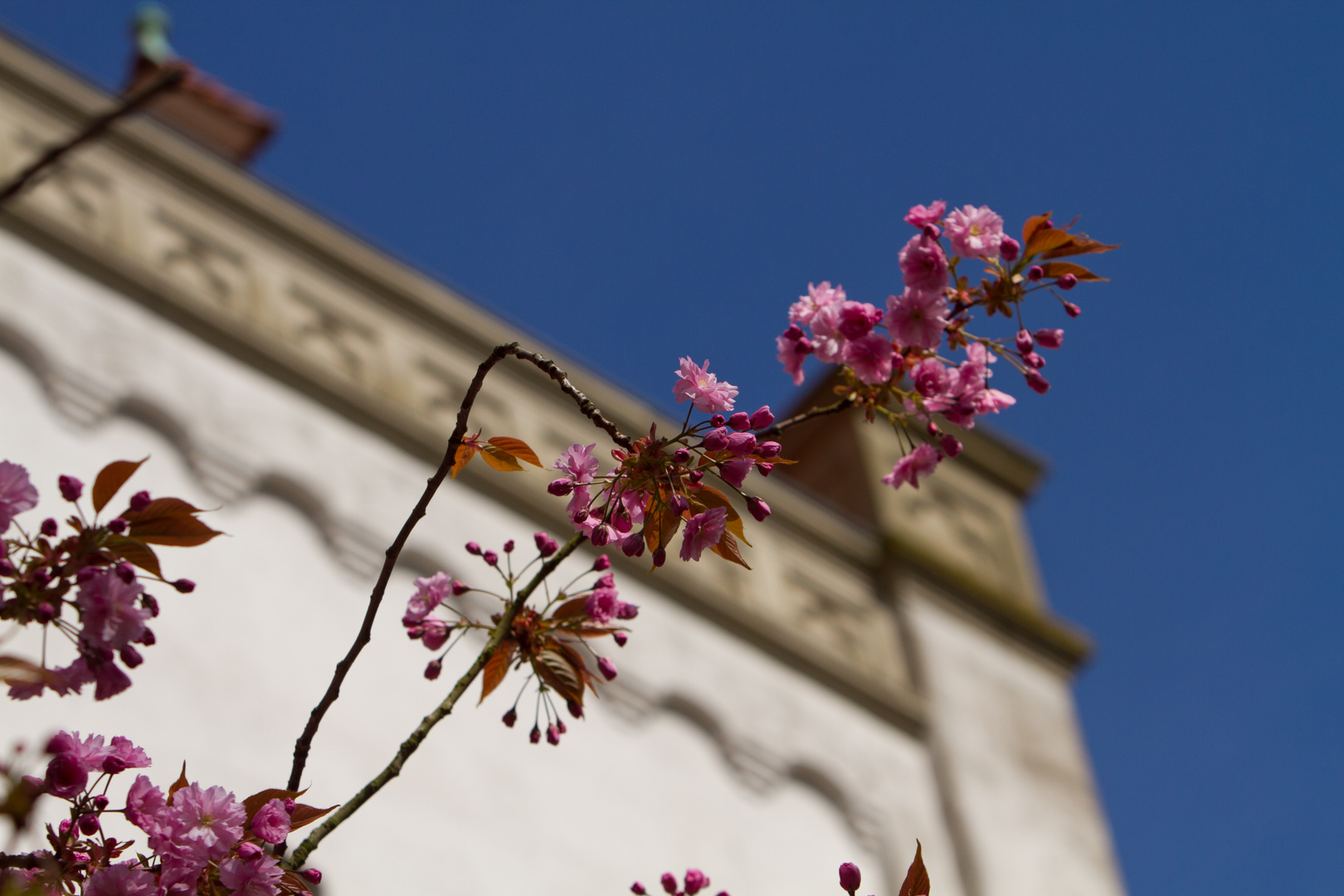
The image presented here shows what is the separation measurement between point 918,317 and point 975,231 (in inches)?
6.4

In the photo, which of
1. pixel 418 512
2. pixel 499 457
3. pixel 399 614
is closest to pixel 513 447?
pixel 499 457

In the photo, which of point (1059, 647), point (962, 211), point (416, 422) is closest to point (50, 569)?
point (962, 211)

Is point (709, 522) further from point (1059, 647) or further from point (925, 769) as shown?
point (1059, 647)

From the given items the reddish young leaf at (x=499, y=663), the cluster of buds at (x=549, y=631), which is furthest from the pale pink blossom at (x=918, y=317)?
the reddish young leaf at (x=499, y=663)

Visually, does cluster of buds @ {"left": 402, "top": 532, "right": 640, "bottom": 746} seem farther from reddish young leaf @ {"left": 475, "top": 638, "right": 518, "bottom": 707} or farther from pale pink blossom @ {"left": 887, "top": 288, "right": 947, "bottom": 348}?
pale pink blossom @ {"left": 887, "top": 288, "right": 947, "bottom": 348}

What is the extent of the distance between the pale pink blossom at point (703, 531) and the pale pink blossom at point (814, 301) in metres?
0.44

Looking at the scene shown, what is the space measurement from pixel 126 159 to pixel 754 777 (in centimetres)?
330

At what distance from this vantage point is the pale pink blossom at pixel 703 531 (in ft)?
6.38

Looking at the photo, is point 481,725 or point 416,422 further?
point 416,422

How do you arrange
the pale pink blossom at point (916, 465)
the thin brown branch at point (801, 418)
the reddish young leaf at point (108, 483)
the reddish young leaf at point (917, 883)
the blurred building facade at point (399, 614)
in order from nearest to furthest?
the reddish young leaf at point (108, 483) < the reddish young leaf at point (917, 883) < the thin brown branch at point (801, 418) < the pale pink blossom at point (916, 465) < the blurred building facade at point (399, 614)

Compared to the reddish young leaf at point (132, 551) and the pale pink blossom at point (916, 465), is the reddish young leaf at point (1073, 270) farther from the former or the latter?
the reddish young leaf at point (132, 551)

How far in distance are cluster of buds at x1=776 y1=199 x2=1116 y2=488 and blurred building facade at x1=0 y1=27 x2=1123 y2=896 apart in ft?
8.11

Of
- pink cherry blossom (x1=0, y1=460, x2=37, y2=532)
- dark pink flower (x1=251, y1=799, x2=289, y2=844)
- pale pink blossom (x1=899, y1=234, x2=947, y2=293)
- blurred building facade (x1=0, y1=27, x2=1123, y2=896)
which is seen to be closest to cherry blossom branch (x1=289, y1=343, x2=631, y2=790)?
dark pink flower (x1=251, y1=799, x2=289, y2=844)

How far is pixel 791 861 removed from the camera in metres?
5.34
